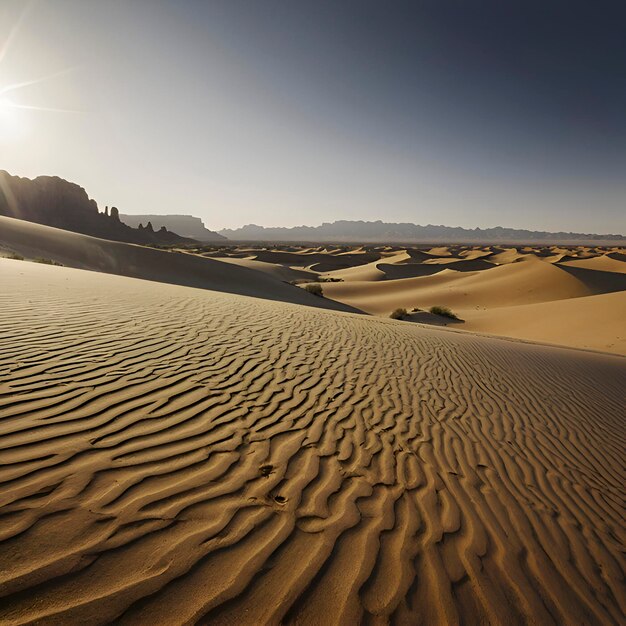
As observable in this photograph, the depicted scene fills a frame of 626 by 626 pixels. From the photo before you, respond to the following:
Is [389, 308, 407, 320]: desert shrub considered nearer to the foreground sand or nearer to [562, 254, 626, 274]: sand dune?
the foreground sand

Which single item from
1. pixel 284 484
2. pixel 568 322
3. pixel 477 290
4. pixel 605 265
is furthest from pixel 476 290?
pixel 284 484

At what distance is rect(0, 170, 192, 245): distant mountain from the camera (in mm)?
74500

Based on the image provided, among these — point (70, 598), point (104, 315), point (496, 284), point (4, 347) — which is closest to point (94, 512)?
point (70, 598)

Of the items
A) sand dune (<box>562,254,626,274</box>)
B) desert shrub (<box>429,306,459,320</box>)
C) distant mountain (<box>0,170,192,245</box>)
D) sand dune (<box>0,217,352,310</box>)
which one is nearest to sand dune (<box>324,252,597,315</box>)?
desert shrub (<box>429,306,459,320</box>)

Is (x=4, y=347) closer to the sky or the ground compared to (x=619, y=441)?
closer to the sky

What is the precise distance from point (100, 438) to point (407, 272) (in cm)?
4266

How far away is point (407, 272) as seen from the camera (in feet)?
141

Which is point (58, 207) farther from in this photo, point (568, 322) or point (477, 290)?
point (568, 322)

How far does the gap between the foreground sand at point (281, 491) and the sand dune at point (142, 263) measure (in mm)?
15546

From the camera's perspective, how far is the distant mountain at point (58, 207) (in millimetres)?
74500

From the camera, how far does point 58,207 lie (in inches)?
3187

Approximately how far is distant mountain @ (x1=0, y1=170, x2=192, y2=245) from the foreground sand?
88.0 m

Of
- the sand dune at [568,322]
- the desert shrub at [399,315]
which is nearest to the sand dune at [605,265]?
the sand dune at [568,322]

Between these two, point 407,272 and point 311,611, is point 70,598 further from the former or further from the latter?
point 407,272
